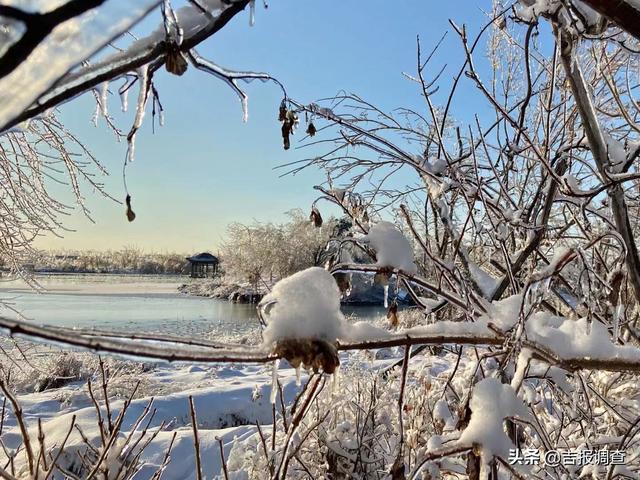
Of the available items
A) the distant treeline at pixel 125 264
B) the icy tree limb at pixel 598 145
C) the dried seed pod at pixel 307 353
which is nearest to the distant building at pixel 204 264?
the distant treeline at pixel 125 264

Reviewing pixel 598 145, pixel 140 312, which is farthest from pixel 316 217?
pixel 140 312

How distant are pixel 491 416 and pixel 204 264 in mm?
38280

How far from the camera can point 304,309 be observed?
553mm

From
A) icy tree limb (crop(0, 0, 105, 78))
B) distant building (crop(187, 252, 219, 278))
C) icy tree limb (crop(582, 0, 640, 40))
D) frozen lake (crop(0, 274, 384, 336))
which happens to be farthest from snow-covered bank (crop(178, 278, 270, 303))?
icy tree limb (crop(0, 0, 105, 78))

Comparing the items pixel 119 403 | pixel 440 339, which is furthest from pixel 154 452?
pixel 440 339

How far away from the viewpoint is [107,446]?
4.06 ft

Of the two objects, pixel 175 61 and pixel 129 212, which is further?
pixel 129 212

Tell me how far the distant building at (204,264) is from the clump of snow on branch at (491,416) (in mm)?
37489

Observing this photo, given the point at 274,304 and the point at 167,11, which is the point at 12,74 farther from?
the point at 274,304

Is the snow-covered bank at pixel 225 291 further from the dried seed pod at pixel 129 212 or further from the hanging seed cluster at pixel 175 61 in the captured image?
the hanging seed cluster at pixel 175 61

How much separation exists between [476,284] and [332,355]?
1517mm

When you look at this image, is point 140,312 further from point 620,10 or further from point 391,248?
point 620,10

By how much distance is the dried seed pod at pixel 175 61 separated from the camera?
23.3 inches

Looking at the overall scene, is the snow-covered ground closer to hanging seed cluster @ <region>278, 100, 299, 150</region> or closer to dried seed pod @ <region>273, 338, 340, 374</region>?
hanging seed cluster @ <region>278, 100, 299, 150</region>
